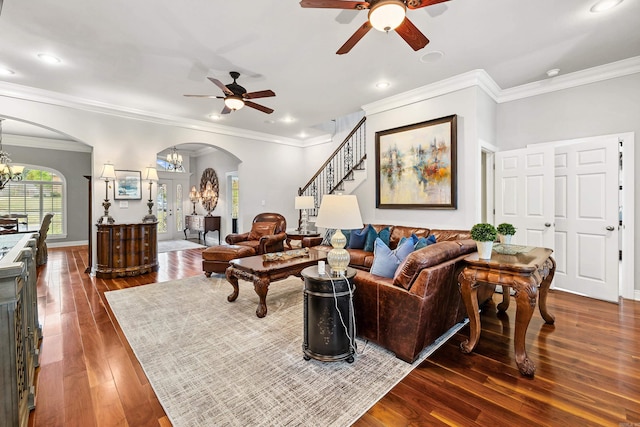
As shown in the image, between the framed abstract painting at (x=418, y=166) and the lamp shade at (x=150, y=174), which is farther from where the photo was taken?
the lamp shade at (x=150, y=174)

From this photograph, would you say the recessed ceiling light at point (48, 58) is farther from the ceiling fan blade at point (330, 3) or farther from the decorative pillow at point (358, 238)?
the decorative pillow at point (358, 238)

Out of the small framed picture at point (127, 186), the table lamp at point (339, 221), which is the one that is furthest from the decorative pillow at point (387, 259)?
the small framed picture at point (127, 186)

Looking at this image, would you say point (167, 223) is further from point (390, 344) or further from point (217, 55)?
point (390, 344)

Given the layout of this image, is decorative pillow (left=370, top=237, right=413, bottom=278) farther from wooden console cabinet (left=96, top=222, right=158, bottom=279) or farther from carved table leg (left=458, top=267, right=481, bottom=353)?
wooden console cabinet (left=96, top=222, right=158, bottom=279)

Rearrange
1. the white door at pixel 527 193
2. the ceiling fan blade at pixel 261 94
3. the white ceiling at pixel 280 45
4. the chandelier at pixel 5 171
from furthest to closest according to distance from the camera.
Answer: the chandelier at pixel 5 171, the white door at pixel 527 193, the ceiling fan blade at pixel 261 94, the white ceiling at pixel 280 45

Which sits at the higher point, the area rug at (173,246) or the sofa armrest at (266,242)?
the sofa armrest at (266,242)

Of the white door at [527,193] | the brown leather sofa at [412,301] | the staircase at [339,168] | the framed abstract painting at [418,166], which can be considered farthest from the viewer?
the staircase at [339,168]

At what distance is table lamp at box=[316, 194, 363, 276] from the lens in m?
2.35

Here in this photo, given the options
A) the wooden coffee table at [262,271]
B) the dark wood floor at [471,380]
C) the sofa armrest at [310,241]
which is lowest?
the dark wood floor at [471,380]

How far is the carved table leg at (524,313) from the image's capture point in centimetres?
211

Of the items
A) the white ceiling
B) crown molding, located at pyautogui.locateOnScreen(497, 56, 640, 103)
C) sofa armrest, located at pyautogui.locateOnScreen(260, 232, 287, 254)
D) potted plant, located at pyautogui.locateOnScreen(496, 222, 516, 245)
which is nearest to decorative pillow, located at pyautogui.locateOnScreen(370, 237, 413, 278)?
potted plant, located at pyautogui.locateOnScreen(496, 222, 516, 245)

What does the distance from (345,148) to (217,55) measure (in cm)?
394

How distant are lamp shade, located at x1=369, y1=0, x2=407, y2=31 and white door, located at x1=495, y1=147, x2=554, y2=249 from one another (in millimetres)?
3154

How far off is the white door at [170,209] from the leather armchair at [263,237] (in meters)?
4.39
